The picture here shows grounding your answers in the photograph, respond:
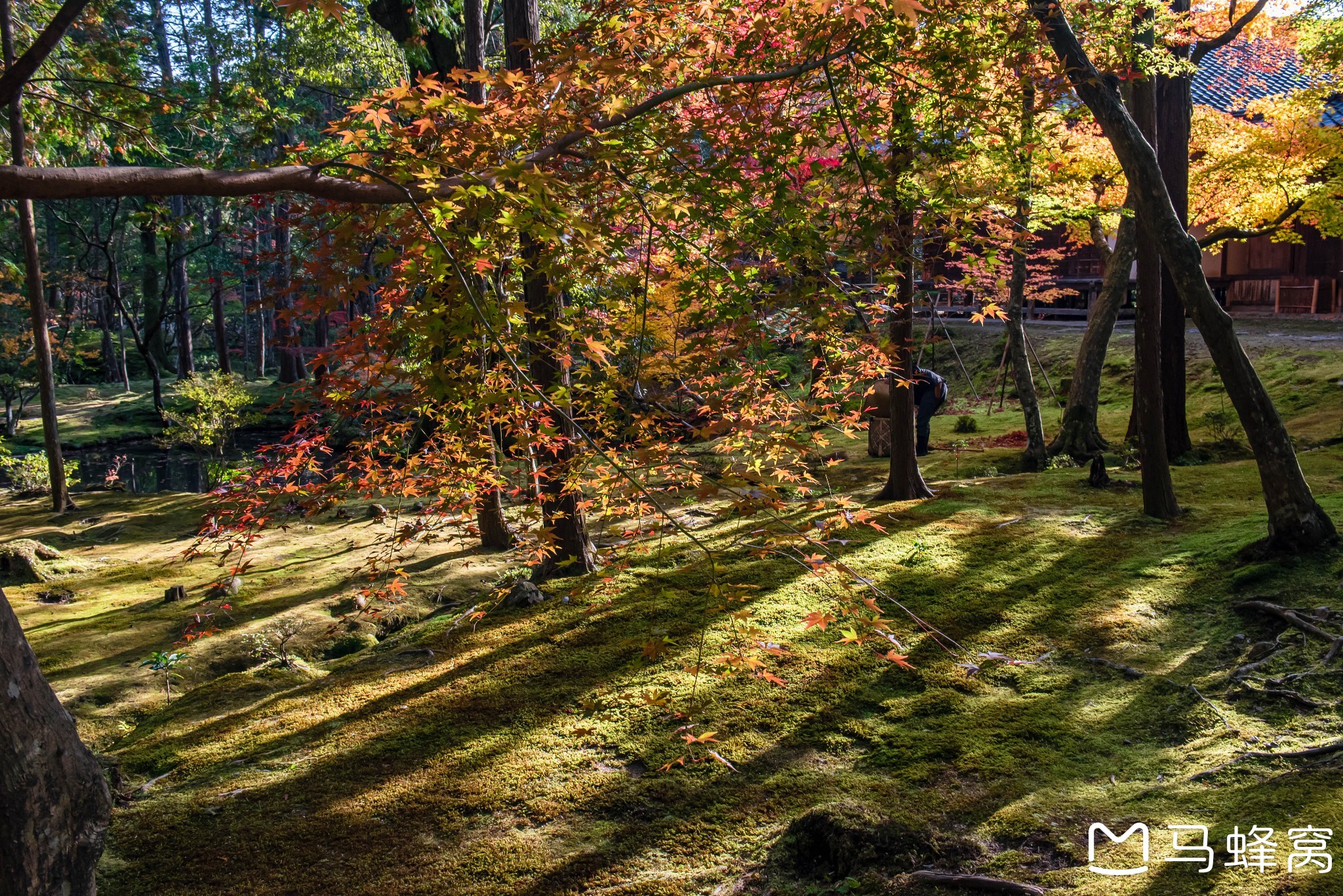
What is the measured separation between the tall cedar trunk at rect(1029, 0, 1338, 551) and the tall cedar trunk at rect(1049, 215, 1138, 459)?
16.4 feet

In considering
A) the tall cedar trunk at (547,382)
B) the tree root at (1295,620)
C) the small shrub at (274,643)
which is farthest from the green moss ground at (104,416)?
the tree root at (1295,620)

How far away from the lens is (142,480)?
17.7 m

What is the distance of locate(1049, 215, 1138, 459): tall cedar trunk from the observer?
10336 mm

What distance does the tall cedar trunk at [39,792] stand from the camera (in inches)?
109

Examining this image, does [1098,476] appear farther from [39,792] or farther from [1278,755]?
[39,792]

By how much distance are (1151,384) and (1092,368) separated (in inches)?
165

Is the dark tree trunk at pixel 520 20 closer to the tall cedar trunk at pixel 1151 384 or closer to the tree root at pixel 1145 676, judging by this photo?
the tall cedar trunk at pixel 1151 384

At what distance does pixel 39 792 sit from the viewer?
9.23ft

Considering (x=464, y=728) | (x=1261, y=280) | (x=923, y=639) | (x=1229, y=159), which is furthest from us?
(x=1261, y=280)

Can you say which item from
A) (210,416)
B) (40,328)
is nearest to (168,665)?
(40,328)

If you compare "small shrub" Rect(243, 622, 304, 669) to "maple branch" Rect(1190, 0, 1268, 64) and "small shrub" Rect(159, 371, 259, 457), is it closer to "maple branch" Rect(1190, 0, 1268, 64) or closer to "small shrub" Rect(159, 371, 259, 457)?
"small shrub" Rect(159, 371, 259, 457)

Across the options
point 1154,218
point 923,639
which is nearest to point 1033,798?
point 923,639

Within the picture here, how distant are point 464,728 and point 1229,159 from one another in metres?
13.1

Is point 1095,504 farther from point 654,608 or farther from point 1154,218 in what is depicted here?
point 654,608
